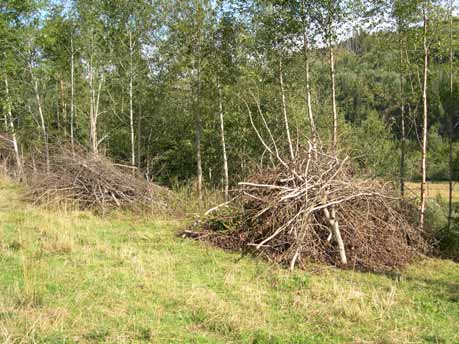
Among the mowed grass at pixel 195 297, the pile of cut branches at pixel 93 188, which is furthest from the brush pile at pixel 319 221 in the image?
the pile of cut branches at pixel 93 188

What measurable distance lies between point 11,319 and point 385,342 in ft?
11.4

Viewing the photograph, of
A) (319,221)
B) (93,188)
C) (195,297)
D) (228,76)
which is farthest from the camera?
(228,76)

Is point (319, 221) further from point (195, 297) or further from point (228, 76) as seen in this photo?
point (228, 76)

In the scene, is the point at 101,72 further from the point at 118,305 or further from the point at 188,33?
the point at 118,305

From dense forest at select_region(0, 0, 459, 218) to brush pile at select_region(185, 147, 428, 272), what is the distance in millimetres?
1255

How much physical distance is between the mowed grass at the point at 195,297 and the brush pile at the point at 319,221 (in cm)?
44

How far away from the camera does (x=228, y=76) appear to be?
13.8m

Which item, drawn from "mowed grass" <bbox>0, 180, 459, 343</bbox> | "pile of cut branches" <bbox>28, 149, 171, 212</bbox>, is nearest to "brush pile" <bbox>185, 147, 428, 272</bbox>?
"mowed grass" <bbox>0, 180, 459, 343</bbox>

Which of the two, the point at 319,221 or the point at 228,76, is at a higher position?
the point at 228,76

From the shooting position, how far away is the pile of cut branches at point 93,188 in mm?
11188

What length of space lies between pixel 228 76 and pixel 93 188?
5.56 meters

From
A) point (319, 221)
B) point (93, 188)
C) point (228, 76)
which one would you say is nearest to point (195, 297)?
point (319, 221)

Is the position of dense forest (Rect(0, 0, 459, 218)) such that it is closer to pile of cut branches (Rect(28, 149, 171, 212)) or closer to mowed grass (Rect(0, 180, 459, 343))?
pile of cut branches (Rect(28, 149, 171, 212))

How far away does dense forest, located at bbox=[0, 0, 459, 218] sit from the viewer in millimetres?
10445
